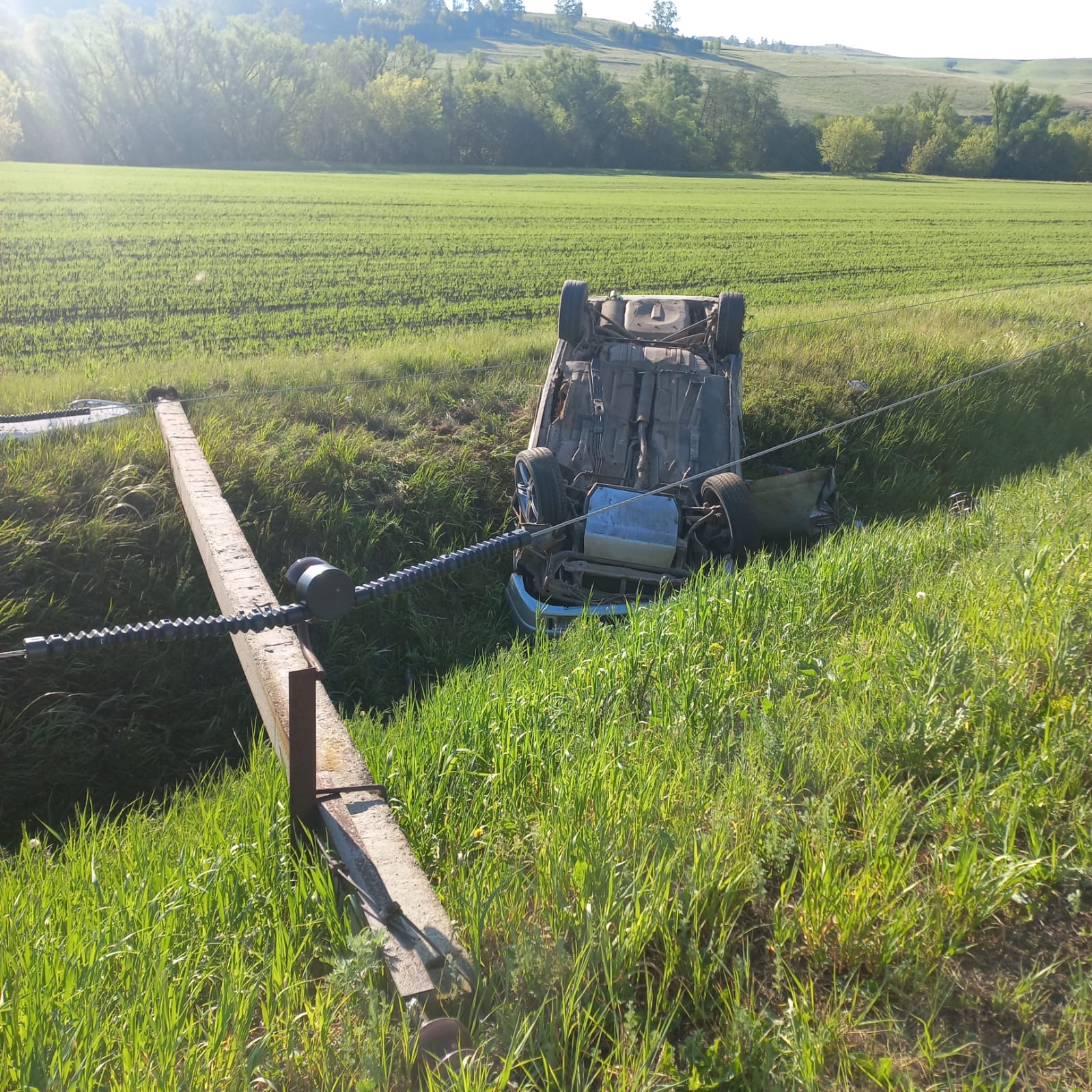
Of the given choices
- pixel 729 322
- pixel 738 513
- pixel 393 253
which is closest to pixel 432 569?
pixel 738 513

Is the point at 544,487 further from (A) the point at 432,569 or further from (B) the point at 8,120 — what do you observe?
(B) the point at 8,120

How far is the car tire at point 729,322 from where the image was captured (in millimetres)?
8305

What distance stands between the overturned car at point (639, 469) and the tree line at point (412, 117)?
5879cm

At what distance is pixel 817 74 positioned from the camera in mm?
151375

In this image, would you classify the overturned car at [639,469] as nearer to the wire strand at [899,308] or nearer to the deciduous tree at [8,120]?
the wire strand at [899,308]

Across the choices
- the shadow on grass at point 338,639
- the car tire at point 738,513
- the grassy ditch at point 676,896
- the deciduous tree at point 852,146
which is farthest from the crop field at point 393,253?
the deciduous tree at point 852,146

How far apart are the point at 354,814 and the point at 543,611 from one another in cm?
387

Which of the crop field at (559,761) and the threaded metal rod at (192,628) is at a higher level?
the threaded metal rod at (192,628)

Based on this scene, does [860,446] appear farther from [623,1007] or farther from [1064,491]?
[623,1007]

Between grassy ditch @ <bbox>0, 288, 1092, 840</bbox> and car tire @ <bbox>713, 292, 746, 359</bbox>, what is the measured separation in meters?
1.88

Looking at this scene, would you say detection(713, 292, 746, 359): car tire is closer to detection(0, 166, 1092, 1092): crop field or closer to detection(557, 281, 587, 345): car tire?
detection(557, 281, 587, 345): car tire

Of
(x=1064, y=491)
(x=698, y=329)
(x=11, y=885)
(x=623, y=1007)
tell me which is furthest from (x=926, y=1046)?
(x=698, y=329)

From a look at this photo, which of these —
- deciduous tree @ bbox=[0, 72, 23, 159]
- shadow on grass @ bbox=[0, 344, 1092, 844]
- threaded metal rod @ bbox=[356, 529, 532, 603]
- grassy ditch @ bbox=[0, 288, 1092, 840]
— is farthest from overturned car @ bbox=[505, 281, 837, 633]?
deciduous tree @ bbox=[0, 72, 23, 159]

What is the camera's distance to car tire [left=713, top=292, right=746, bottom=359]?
830 cm
